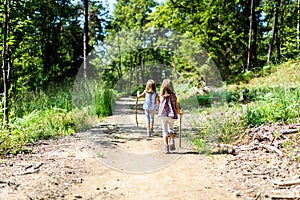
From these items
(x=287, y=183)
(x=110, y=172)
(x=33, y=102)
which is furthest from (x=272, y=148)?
(x=33, y=102)

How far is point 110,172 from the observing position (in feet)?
16.5

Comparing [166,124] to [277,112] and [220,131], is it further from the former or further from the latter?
[277,112]

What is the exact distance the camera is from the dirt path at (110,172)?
156 inches

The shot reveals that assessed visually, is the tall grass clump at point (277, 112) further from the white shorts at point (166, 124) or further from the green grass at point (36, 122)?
the green grass at point (36, 122)

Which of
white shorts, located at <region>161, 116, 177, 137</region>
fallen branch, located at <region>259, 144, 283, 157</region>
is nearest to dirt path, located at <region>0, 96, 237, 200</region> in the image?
white shorts, located at <region>161, 116, 177, 137</region>

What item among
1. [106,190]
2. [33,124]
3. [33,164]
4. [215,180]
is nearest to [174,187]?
[215,180]

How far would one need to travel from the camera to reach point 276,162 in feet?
15.4

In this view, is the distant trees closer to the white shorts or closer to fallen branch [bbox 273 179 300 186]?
the white shorts

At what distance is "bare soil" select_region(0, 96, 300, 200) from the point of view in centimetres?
394

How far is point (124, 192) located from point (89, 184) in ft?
1.96

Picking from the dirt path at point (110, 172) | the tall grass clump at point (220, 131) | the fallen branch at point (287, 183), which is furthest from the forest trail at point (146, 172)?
the fallen branch at point (287, 183)

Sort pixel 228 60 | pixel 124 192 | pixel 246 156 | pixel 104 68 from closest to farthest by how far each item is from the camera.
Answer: pixel 124 192 < pixel 246 156 < pixel 104 68 < pixel 228 60

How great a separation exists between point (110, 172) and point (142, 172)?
536 millimetres

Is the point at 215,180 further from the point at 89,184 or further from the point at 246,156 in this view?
the point at 89,184
